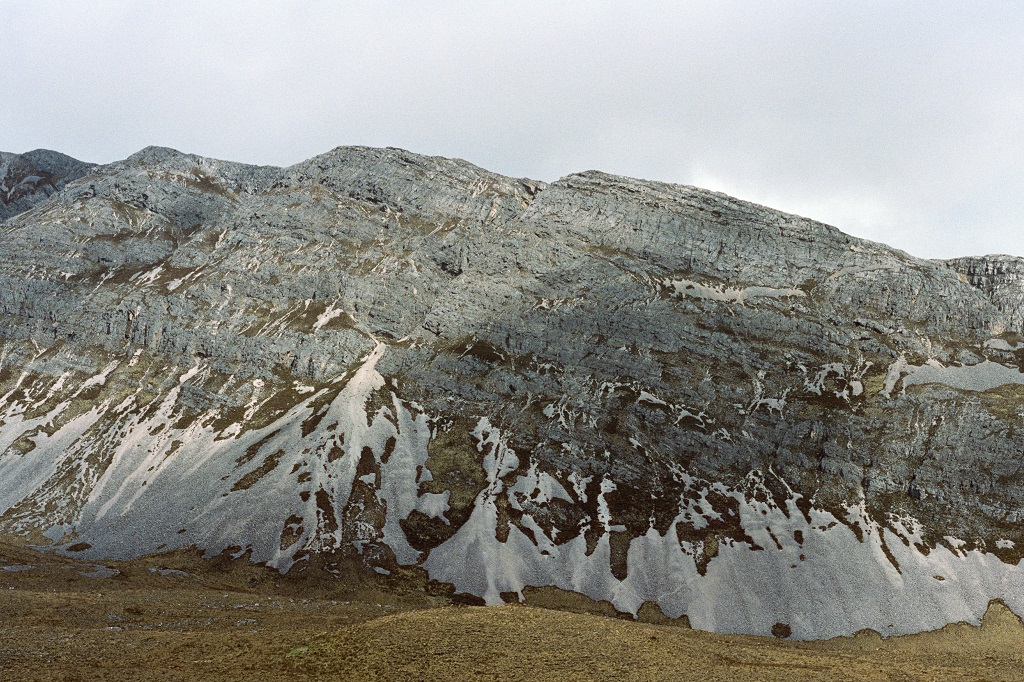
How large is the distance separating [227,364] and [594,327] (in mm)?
99212

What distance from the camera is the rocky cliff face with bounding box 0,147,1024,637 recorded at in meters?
98.3

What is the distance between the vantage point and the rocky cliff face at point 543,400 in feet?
323

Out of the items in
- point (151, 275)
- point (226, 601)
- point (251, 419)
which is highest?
point (151, 275)

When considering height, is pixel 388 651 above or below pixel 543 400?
below

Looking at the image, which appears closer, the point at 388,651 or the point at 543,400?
the point at 388,651

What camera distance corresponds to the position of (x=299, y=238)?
178375mm

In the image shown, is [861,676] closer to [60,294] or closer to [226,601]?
[226,601]

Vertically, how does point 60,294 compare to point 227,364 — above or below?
above

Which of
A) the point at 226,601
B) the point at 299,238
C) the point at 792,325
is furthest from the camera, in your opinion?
the point at 299,238

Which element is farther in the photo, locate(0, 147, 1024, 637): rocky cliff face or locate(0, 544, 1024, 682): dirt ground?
locate(0, 147, 1024, 637): rocky cliff face

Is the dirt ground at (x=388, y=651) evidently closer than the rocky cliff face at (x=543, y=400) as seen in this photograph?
Yes

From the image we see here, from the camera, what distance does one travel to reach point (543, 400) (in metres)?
133

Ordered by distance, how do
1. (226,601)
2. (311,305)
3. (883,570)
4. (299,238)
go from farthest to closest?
1. (299,238)
2. (311,305)
3. (883,570)
4. (226,601)

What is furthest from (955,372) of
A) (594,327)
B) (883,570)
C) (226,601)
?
(226,601)
